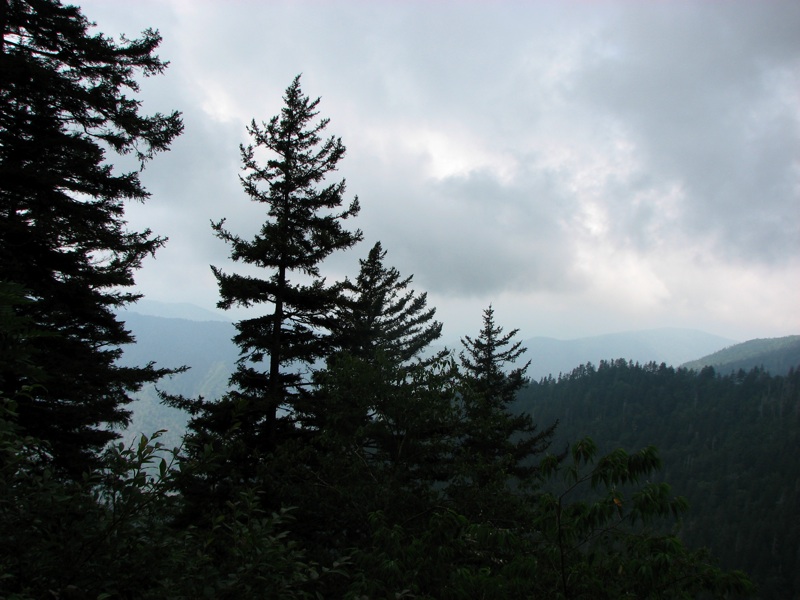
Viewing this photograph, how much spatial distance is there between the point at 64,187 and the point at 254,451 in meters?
6.40

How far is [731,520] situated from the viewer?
14325 centimetres

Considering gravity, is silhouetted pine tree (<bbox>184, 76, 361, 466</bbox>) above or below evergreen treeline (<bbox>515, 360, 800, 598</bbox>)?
above

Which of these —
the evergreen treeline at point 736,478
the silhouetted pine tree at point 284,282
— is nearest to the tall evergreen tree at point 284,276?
the silhouetted pine tree at point 284,282

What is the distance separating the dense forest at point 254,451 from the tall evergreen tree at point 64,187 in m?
0.04

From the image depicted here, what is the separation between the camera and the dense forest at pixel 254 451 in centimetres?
296

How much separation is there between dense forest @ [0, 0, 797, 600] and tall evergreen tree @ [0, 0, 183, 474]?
39mm

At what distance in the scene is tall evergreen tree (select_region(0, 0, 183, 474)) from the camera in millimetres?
7949

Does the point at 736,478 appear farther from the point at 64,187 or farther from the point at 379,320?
the point at 64,187

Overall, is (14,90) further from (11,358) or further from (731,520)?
(731,520)

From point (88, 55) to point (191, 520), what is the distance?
1029 centimetres

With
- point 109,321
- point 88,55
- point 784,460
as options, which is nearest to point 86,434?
point 109,321

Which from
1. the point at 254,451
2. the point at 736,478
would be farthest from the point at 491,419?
the point at 736,478

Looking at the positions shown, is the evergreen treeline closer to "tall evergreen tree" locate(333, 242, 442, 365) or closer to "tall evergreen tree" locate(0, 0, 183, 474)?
"tall evergreen tree" locate(333, 242, 442, 365)

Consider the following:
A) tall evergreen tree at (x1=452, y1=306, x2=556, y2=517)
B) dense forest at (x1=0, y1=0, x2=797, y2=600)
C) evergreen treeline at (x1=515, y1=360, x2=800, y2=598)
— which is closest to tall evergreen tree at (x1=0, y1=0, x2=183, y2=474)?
dense forest at (x1=0, y1=0, x2=797, y2=600)
